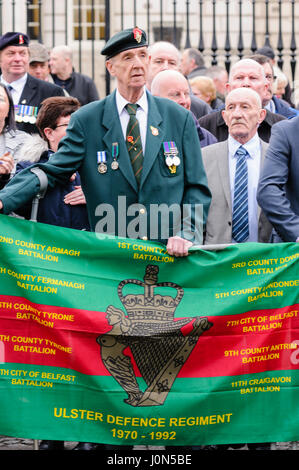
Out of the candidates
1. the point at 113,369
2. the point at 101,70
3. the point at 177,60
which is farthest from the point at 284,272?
the point at 101,70

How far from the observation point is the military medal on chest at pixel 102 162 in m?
6.14

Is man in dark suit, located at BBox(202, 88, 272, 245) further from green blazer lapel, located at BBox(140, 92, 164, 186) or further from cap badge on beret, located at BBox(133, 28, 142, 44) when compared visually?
cap badge on beret, located at BBox(133, 28, 142, 44)

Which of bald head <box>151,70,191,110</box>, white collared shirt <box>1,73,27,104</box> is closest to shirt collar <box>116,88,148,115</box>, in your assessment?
bald head <box>151,70,191,110</box>

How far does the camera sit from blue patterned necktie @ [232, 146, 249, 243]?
6.97 metres

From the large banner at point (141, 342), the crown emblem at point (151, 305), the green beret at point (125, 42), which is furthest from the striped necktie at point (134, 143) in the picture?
the crown emblem at point (151, 305)

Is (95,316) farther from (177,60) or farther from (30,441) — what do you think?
(177,60)

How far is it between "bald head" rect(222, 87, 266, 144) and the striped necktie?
1321 mm

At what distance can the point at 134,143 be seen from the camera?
6.17 m

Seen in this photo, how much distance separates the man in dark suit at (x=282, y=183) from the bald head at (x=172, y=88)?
1407 mm

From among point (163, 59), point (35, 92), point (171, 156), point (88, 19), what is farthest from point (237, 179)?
point (88, 19)

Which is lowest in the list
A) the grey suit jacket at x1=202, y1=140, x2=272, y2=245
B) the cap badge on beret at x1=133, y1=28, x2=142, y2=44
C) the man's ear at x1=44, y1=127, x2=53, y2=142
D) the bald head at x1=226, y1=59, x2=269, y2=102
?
the grey suit jacket at x1=202, y1=140, x2=272, y2=245

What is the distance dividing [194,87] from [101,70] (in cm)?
1555

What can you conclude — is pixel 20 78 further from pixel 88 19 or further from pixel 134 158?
pixel 88 19

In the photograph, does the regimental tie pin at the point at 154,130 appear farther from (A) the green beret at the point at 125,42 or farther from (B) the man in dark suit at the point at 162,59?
(B) the man in dark suit at the point at 162,59
